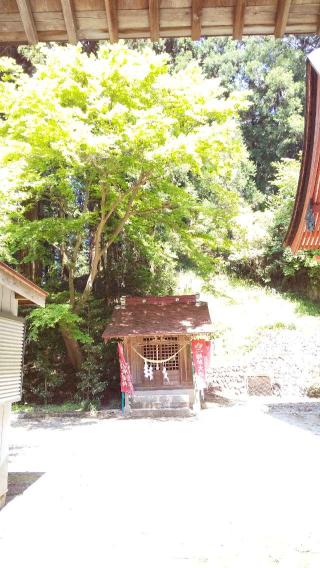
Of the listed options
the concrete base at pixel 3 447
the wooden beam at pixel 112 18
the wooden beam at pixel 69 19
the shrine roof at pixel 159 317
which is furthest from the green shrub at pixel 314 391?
the wooden beam at pixel 69 19

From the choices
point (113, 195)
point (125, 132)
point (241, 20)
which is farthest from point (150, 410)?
point (241, 20)

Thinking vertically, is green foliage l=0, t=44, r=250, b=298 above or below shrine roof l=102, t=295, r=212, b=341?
above

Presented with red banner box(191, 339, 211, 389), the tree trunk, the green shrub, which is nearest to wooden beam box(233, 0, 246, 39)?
red banner box(191, 339, 211, 389)

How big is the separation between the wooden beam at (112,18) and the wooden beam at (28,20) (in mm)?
413

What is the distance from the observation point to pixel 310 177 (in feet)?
14.0

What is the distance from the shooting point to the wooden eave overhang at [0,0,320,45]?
7.42ft

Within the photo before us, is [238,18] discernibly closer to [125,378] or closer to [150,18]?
[150,18]

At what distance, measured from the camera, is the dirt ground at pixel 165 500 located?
3914 mm

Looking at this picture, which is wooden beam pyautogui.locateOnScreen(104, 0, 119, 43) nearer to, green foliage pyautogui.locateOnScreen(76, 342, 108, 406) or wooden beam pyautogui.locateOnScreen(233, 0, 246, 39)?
wooden beam pyautogui.locateOnScreen(233, 0, 246, 39)

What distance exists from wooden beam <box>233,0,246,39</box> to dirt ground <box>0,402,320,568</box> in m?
3.99

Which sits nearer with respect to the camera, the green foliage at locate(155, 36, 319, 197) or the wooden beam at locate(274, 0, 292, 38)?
the wooden beam at locate(274, 0, 292, 38)

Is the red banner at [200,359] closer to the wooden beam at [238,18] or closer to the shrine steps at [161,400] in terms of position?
the shrine steps at [161,400]

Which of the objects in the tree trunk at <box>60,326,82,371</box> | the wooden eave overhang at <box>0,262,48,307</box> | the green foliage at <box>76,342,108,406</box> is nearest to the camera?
the wooden eave overhang at <box>0,262,48,307</box>

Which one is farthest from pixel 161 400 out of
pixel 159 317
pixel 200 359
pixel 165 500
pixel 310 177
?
pixel 310 177
